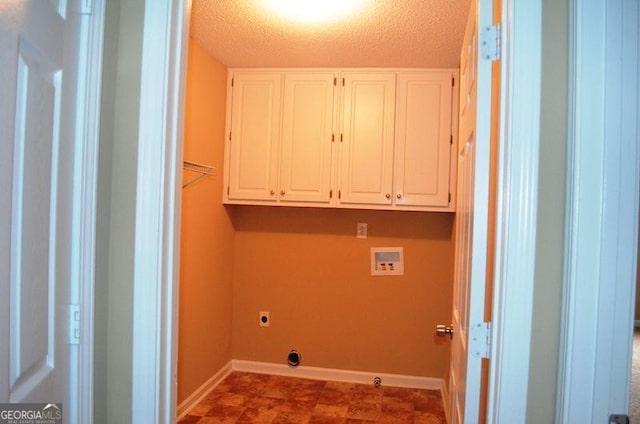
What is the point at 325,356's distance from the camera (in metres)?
3.46

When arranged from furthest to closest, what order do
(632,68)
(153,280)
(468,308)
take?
1. (468,308)
2. (153,280)
3. (632,68)

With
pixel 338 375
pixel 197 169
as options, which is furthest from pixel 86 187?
pixel 338 375

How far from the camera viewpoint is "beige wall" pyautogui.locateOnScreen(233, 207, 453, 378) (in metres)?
3.33

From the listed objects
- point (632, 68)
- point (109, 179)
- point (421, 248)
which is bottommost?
point (421, 248)

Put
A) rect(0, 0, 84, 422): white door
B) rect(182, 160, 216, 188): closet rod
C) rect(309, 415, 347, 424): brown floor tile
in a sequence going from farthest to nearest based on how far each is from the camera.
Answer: rect(309, 415, 347, 424): brown floor tile < rect(182, 160, 216, 188): closet rod < rect(0, 0, 84, 422): white door

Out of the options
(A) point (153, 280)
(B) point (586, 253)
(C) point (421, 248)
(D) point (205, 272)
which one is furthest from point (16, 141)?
(C) point (421, 248)

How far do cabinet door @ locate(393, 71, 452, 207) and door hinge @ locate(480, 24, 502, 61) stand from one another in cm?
191

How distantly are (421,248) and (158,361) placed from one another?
2585mm

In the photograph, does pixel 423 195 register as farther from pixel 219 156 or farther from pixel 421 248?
pixel 219 156

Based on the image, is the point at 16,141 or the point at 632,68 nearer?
the point at 16,141

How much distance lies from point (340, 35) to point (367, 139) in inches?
32.6

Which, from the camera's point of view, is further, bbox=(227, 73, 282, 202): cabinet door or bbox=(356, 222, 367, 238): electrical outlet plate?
bbox=(356, 222, 367, 238): electrical outlet plate

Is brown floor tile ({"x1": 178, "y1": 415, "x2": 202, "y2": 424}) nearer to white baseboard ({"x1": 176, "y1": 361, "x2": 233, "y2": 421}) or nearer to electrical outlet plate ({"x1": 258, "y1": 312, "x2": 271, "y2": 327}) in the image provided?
white baseboard ({"x1": 176, "y1": 361, "x2": 233, "y2": 421})

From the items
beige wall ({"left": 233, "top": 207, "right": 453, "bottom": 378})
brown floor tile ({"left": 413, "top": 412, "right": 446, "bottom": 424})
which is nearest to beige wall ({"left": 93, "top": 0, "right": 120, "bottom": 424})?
brown floor tile ({"left": 413, "top": 412, "right": 446, "bottom": 424})
